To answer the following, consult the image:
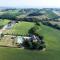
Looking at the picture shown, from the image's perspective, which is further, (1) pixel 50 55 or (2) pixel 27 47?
(2) pixel 27 47

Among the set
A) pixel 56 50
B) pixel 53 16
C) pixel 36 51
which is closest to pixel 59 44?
pixel 56 50

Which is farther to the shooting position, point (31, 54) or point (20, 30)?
point (20, 30)

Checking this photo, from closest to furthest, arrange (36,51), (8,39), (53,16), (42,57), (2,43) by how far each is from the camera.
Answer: (42,57)
(36,51)
(2,43)
(8,39)
(53,16)

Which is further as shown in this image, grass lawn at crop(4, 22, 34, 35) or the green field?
grass lawn at crop(4, 22, 34, 35)

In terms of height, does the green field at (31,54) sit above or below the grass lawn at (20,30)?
below

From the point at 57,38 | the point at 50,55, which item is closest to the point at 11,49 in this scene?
the point at 50,55

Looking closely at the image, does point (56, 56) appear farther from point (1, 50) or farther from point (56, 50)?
point (1, 50)

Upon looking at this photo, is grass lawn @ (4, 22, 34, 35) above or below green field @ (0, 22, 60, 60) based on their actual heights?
above

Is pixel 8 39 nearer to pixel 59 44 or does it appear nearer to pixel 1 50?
pixel 1 50

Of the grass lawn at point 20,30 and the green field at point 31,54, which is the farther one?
the grass lawn at point 20,30

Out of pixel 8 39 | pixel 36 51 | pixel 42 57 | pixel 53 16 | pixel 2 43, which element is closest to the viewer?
pixel 42 57
